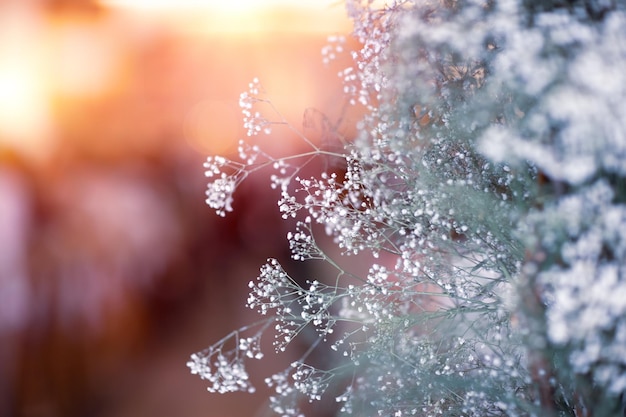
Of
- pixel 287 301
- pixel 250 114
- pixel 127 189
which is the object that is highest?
pixel 127 189

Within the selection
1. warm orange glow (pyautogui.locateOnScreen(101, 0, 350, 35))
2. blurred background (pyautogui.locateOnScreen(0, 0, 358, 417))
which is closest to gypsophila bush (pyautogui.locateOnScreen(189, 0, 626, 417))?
blurred background (pyautogui.locateOnScreen(0, 0, 358, 417))

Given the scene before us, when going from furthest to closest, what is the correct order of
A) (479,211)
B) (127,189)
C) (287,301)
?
1. (127,189)
2. (287,301)
3. (479,211)

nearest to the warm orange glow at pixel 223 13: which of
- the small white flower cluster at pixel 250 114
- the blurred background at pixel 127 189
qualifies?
the blurred background at pixel 127 189

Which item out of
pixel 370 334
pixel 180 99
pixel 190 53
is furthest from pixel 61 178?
pixel 370 334

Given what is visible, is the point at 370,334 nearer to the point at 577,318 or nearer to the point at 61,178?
the point at 577,318

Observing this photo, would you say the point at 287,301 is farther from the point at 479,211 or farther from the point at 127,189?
the point at 127,189

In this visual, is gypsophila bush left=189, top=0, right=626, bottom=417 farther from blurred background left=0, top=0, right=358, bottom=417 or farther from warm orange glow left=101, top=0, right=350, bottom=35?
warm orange glow left=101, top=0, right=350, bottom=35

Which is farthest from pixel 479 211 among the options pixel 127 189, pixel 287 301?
pixel 127 189
